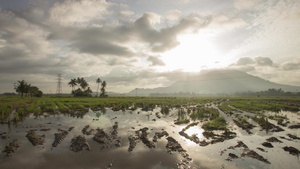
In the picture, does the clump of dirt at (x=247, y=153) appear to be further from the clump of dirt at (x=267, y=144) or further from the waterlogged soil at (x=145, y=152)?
the clump of dirt at (x=267, y=144)

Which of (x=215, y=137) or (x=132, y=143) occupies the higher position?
(x=132, y=143)

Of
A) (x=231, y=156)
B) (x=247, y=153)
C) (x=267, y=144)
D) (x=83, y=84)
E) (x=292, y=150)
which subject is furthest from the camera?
(x=83, y=84)

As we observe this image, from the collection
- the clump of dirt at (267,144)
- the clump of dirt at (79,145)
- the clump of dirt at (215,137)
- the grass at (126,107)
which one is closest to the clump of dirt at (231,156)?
the clump of dirt at (215,137)

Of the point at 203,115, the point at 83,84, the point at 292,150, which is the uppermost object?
the point at 83,84

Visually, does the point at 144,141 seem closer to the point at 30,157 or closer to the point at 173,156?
the point at 173,156

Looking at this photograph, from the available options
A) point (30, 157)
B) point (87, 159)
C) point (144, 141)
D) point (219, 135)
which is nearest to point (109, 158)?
point (87, 159)

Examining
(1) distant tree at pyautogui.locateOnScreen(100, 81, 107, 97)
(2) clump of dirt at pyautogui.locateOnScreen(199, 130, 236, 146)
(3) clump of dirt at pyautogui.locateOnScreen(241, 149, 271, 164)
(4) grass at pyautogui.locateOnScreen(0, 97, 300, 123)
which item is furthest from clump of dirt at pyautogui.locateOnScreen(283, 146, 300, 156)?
(1) distant tree at pyautogui.locateOnScreen(100, 81, 107, 97)

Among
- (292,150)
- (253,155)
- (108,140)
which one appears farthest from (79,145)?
(292,150)

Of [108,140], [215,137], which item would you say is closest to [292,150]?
[215,137]

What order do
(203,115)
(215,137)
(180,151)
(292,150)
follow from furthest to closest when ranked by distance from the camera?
(203,115) < (215,137) < (292,150) < (180,151)

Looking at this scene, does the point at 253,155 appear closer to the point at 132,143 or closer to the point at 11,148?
the point at 132,143

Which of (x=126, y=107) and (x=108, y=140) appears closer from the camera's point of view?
(x=108, y=140)

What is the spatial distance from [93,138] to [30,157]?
178 inches

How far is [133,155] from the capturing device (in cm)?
1002
